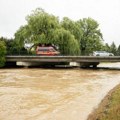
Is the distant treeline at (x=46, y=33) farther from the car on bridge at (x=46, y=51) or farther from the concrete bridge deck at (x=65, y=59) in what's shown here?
the concrete bridge deck at (x=65, y=59)

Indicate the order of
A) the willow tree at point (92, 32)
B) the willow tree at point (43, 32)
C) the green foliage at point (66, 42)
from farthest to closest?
the willow tree at point (92, 32)
the willow tree at point (43, 32)
the green foliage at point (66, 42)

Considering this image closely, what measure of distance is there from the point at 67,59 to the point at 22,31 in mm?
12337

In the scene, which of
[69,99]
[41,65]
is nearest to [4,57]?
[41,65]

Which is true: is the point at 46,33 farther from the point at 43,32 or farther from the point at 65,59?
the point at 65,59

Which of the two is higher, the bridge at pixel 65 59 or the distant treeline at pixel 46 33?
the distant treeline at pixel 46 33

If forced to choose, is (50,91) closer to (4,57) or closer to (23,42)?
(4,57)

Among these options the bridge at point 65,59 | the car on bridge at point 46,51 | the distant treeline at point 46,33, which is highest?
the distant treeline at point 46,33

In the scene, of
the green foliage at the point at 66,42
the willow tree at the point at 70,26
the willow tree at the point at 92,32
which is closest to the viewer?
the green foliage at the point at 66,42

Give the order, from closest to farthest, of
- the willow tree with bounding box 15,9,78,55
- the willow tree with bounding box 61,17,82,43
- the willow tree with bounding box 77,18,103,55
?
the willow tree with bounding box 15,9,78,55
the willow tree with bounding box 61,17,82,43
the willow tree with bounding box 77,18,103,55

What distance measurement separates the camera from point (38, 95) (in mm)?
19609

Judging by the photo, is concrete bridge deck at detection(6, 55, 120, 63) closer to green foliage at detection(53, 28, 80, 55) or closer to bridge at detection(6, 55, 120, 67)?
bridge at detection(6, 55, 120, 67)

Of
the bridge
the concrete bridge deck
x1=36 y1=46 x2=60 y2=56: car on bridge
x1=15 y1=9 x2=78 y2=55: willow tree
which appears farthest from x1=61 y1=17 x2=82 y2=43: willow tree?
the concrete bridge deck

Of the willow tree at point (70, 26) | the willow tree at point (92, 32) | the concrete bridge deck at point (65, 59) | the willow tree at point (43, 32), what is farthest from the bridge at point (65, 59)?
the willow tree at point (92, 32)

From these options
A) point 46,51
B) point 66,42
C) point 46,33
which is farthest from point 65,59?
point 46,33
